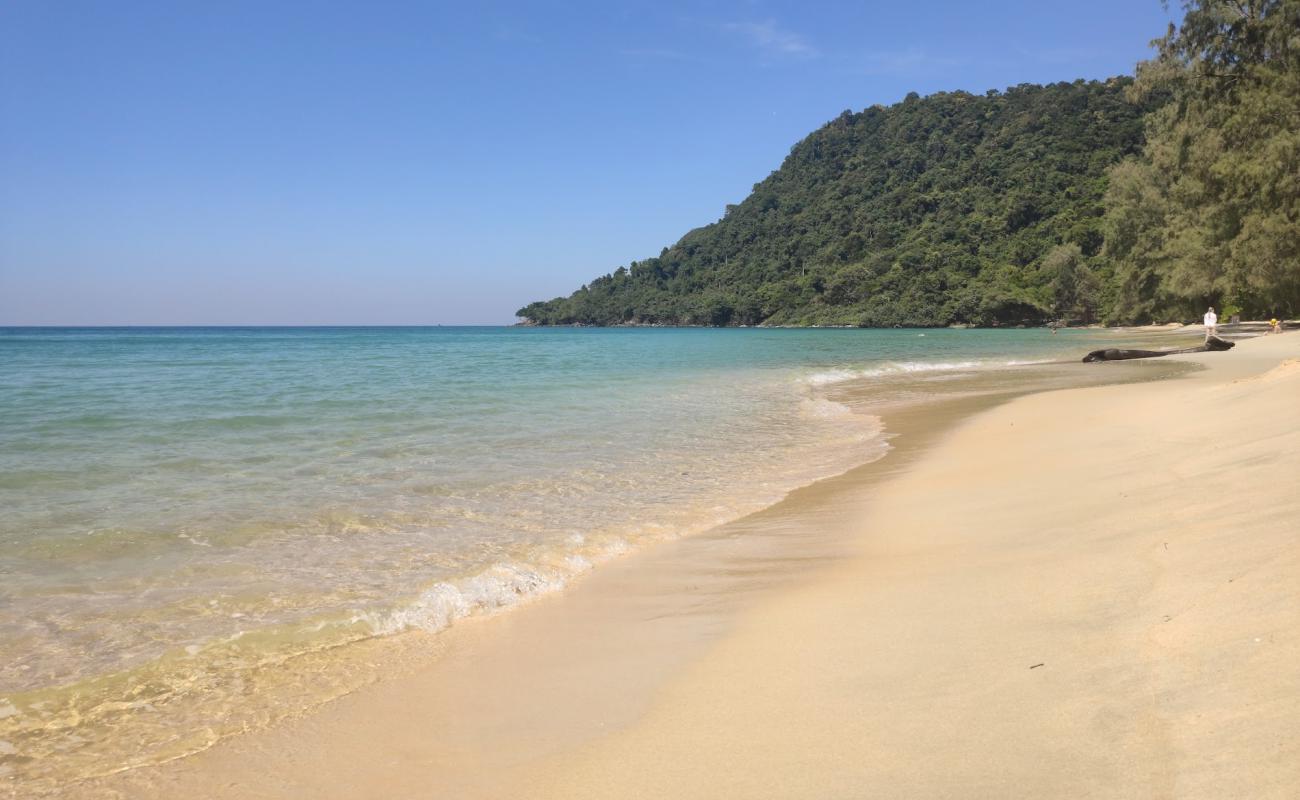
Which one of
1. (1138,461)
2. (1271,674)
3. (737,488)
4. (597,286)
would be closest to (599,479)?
(737,488)

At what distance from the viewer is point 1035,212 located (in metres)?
105

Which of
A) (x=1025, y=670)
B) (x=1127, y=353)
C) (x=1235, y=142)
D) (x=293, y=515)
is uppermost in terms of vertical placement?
(x=1235, y=142)

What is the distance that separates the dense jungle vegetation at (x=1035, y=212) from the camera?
1277 inches

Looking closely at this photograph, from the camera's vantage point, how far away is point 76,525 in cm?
625

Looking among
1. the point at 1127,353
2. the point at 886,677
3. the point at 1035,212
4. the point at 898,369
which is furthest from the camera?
the point at 1035,212

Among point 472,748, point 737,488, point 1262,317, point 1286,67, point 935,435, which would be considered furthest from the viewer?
point 1262,317

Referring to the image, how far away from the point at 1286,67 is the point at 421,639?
132 ft

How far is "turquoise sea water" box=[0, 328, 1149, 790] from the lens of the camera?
379 centimetres

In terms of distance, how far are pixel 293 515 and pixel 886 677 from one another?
5.52 metres

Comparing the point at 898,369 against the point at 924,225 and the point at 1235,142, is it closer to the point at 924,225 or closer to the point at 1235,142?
the point at 1235,142

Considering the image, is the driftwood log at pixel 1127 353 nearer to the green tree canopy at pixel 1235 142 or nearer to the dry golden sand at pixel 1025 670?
the green tree canopy at pixel 1235 142

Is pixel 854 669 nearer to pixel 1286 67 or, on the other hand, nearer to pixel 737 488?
pixel 737 488

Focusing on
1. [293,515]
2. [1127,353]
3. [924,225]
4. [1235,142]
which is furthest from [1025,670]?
[924,225]

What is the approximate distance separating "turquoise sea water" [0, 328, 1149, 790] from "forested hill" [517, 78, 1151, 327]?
8636cm
